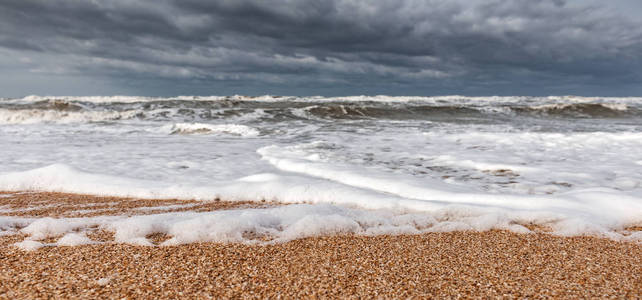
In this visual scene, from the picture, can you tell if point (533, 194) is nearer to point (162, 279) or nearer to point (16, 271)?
point (162, 279)

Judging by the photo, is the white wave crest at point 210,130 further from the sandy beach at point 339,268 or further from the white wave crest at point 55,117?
the sandy beach at point 339,268

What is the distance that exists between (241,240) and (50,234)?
121 cm

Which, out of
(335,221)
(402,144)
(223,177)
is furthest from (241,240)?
(402,144)

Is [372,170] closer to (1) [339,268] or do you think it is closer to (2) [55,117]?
(1) [339,268]

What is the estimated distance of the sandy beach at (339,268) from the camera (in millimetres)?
1816

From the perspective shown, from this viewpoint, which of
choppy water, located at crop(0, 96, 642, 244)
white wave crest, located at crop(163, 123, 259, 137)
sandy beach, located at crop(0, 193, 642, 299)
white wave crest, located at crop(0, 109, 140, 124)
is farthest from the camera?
white wave crest, located at crop(0, 109, 140, 124)

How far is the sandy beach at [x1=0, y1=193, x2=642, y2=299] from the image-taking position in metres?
1.82

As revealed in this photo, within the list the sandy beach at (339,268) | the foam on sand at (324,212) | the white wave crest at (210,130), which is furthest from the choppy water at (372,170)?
the white wave crest at (210,130)

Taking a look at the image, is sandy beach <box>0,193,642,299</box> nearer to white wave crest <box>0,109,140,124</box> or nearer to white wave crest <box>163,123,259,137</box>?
white wave crest <box>163,123,259,137</box>

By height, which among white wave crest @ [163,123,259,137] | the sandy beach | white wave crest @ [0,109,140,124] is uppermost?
white wave crest @ [0,109,140,124]

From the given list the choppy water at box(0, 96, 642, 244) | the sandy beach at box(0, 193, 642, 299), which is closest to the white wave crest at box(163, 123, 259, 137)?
the choppy water at box(0, 96, 642, 244)

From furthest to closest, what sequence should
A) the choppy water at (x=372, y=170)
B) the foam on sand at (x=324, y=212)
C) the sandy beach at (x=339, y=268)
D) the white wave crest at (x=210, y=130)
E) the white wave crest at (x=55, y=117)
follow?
the white wave crest at (x=55, y=117) → the white wave crest at (x=210, y=130) → the choppy water at (x=372, y=170) → the foam on sand at (x=324, y=212) → the sandy beach at (x=339, y=268)

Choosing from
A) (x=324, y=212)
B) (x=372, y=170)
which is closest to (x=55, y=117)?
(x=372, y=170)

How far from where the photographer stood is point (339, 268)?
82.4 inches
